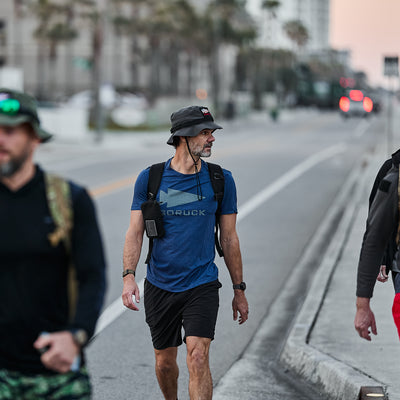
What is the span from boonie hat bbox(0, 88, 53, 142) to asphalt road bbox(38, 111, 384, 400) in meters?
3.47

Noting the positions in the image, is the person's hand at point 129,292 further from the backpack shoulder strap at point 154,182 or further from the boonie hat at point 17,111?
the boonie hat at point 17,111

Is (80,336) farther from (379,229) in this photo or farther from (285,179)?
(285,179)

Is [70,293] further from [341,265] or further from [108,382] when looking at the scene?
[341,265]

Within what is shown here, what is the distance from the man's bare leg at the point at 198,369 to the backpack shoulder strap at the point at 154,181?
32.9 inches

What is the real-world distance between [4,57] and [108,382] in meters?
107

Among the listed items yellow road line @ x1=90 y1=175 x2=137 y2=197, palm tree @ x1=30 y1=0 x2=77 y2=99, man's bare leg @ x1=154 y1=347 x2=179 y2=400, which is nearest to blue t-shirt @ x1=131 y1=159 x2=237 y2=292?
man's bare leg @ x1=154 y1=347 x2=179 y2=400

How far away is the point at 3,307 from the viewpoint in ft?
11.5

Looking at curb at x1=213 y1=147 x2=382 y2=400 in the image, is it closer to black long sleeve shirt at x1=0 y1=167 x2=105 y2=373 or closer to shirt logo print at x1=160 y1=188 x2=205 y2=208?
shirt logo print at x1=160 y1=188 x2=205 y2=208

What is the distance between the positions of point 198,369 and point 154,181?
109 centimetres

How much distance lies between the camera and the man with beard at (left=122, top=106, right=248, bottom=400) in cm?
522

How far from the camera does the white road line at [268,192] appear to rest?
9.08 metres

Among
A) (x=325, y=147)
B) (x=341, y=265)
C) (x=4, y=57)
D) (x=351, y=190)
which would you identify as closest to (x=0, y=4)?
(x=4, y=57)

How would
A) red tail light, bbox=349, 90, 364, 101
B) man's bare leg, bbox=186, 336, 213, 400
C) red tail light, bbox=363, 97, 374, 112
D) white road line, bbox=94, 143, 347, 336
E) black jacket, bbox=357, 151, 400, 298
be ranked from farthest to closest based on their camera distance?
red tail light, bbox=349, 90, 364, 101 < red tail light, bbox=363, 97, 374, 112 < white road line, bbox=94, 143, 347, 336 < man's bare leg, bbox=186, 336, 213, 400 < black jacket, bbox=357, 151, 400, 298

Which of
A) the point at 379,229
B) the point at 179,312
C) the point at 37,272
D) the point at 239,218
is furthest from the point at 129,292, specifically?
the point at 239,218
